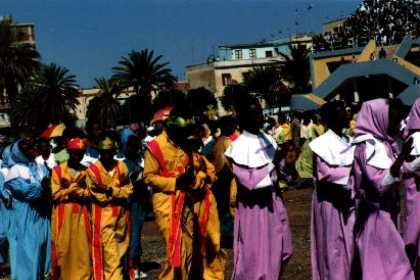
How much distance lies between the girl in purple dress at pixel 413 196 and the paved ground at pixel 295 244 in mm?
1870

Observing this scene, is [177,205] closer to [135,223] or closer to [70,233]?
[70,233]

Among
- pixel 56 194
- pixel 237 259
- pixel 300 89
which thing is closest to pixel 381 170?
pixel 237 259

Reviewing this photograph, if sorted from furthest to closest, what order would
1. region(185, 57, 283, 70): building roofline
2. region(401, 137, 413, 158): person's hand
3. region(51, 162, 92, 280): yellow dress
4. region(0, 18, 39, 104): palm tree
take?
region(185, 57, 283, 70): building roofline
region(0, 18, 39, 104): palm tree
region(51, 162, 92, 280): yellow dress
region(401, 137, 413, 158): person's hand

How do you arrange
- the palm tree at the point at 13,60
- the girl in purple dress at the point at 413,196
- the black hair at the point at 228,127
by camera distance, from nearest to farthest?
the girl in purple dress at the point at 413,196 < the black hair at the point at 228,127 < the palm tree at the point at 13,60

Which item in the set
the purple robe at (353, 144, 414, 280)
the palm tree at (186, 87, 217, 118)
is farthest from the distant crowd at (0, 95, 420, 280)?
the palm tree at (186, 87, 217, 118)

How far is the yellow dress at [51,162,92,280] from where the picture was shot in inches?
359

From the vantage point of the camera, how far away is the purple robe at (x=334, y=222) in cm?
739

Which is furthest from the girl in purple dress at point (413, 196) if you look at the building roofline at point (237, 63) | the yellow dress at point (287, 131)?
the building roofline at point (237, 63)

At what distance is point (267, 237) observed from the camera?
770cm

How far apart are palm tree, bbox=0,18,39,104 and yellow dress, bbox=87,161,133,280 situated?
60387 millimetres

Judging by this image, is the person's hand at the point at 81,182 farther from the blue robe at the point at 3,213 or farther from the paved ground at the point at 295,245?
the paved ground at the point at 295,245

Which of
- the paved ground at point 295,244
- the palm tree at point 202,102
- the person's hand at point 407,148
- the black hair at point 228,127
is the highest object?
the palm tree at point 202,102

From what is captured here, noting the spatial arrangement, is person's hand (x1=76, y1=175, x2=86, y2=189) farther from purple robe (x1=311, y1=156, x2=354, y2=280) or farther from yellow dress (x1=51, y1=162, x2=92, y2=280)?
purple robe (x1=311, y1=156, x2=354, y2=280)

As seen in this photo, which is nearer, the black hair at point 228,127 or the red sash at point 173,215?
the red sash at point 173,215
